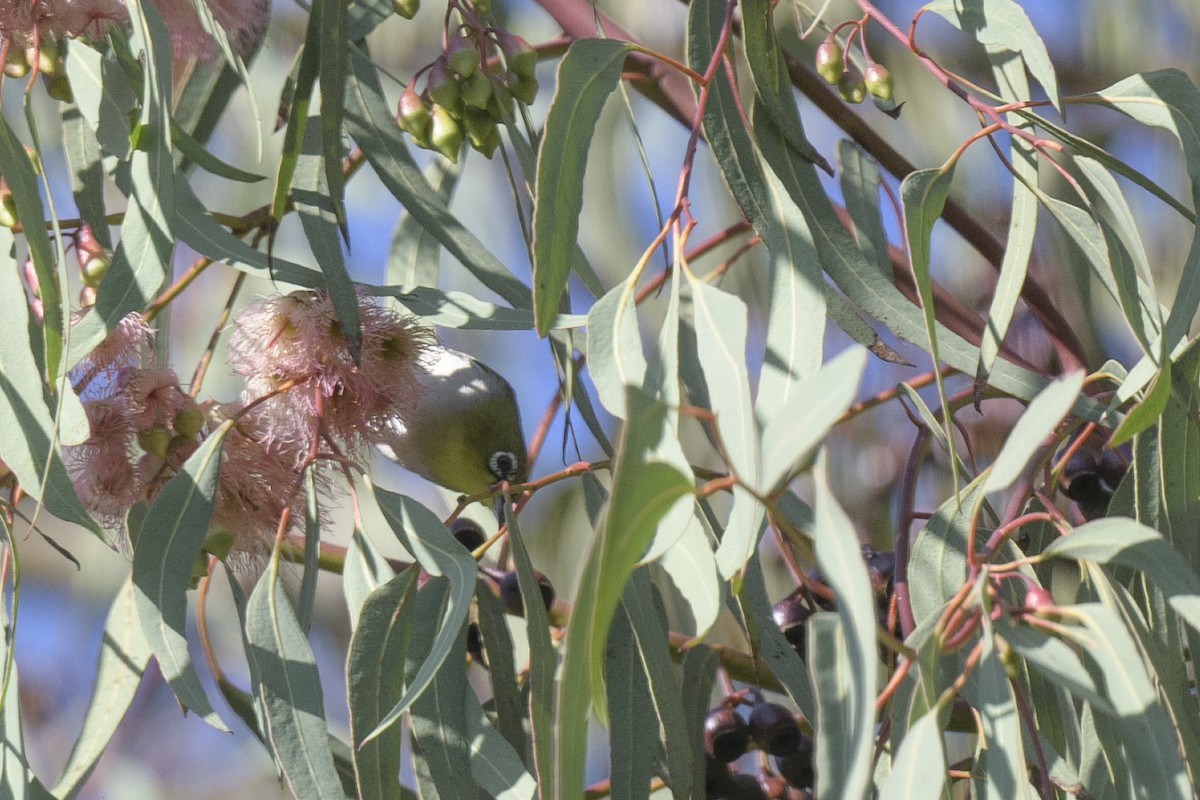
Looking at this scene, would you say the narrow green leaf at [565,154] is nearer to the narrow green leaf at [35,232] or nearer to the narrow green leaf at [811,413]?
the narrow green leaf at [811,413]

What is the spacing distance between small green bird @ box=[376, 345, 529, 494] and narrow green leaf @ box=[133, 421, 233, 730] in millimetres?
249

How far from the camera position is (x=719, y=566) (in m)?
0.72

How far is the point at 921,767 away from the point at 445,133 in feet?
1.75

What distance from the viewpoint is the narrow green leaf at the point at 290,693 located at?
81 cm

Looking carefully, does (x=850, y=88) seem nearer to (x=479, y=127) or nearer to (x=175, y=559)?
(x=479, y=127)

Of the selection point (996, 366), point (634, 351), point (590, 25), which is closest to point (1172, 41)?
point (590, 25)

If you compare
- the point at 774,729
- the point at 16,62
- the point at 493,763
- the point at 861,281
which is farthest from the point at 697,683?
the point at 16,62

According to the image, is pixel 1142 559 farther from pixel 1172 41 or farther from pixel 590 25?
pixel 1172 41

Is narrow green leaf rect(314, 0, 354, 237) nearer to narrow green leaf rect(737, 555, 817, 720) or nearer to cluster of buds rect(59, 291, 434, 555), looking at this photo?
cluster of buds rect(59, 291, 434, 555)

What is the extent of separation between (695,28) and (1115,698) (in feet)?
1.66

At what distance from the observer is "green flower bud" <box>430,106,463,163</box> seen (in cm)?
93

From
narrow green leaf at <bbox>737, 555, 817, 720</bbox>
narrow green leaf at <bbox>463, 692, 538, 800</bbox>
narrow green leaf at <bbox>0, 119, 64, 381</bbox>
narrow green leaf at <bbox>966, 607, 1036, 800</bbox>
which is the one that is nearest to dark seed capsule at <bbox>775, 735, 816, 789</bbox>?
narrow green leaf at <bbox>737, 555, 817, 720</bbox>

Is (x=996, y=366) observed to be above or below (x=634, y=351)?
below

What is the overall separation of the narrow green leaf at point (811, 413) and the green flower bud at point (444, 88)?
442 mm
